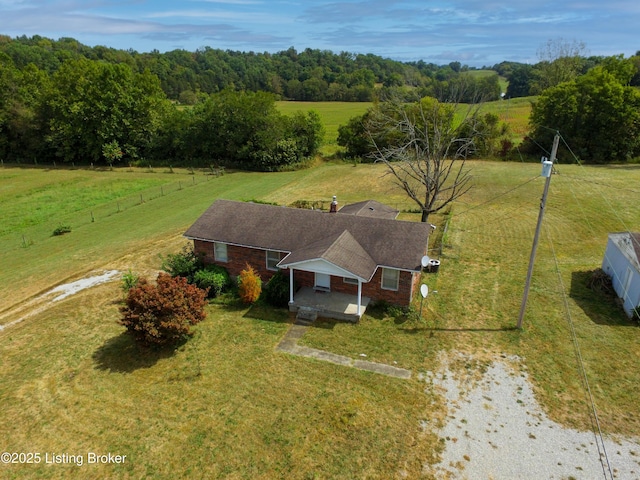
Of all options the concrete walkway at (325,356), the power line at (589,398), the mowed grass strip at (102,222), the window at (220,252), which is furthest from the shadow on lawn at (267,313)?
the power line at (589,398)

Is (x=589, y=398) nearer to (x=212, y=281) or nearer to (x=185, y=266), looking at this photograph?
(x=212, y=281)

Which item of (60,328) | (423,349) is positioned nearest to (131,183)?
(60,328)

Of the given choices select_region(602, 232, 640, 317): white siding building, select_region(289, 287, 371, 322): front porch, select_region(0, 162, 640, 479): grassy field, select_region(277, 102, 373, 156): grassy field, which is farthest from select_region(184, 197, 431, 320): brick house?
select_region(277, 102, 373, 156): grassy field

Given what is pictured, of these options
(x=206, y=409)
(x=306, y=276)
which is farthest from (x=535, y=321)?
(x=206, y=409)

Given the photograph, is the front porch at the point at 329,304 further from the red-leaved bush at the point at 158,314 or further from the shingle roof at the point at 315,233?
the red-leaved bush at the point at 158,314

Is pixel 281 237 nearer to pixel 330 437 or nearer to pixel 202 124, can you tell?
pixel 330 437

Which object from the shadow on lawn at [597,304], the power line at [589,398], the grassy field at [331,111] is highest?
the grassy field at [331,111]

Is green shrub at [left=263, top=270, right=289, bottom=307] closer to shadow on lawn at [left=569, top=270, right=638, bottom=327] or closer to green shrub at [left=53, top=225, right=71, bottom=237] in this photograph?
shadow on lawn at [left=569, top=270, right=638, bottom=327]
